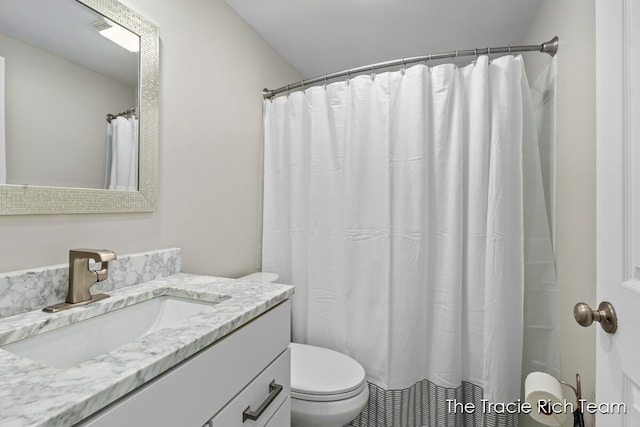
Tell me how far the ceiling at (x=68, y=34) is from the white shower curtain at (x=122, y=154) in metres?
0.16

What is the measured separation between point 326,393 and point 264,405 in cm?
47

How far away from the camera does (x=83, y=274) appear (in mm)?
857

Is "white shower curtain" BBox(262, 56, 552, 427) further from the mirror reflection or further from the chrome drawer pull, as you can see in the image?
the mirror reflection

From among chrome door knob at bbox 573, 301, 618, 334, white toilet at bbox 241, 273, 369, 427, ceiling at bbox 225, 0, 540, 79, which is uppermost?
ceiling at bbox 225, 0, 540, 79

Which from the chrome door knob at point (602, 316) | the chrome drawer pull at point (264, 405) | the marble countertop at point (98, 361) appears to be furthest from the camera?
the chrome drawer pull at point (264, 405)

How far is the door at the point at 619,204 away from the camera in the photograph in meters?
0.58

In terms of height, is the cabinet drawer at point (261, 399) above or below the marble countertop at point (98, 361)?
below

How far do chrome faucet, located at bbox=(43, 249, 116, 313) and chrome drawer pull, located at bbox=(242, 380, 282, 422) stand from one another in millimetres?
545

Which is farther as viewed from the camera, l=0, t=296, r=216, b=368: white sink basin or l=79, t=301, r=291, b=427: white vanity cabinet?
l=0, t=296, r=216, b=368: white sink basin

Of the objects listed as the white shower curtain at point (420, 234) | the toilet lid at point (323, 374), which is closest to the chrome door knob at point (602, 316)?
the white shower curtain at point (420, 234)

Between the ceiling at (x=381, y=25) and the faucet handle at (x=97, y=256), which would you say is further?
the ceiling at (x=381, y=25)

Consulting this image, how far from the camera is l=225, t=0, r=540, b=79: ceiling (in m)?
1.61

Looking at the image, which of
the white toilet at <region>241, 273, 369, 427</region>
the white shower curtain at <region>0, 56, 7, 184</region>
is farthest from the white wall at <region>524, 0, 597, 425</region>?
the white shower curtain at <region>0, 56, 7, 184</region>

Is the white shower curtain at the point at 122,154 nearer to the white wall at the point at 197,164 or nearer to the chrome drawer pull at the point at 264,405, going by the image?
the white wall at the point at 197,164
